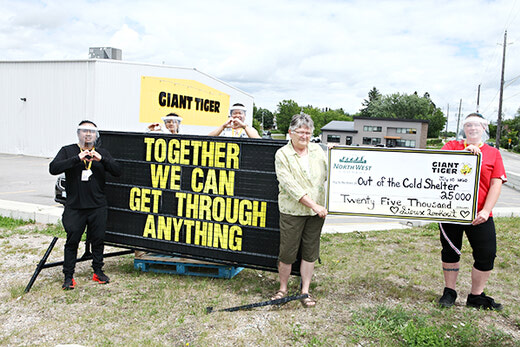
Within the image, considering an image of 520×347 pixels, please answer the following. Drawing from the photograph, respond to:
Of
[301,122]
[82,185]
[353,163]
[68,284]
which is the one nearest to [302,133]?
[301,122]

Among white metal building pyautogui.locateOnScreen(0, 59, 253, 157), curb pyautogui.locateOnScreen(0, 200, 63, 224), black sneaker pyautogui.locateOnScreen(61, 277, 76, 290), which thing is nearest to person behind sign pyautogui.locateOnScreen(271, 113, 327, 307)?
black sneaker pyautogui.locateOnScreen(61, 277, 76, 290)

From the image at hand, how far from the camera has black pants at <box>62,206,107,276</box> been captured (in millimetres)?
4547

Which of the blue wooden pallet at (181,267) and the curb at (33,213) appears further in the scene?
the curb at (33,213)

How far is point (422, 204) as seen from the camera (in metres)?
4.18

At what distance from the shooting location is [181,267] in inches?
203

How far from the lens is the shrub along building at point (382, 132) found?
74188mm

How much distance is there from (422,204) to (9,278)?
5.05 meters

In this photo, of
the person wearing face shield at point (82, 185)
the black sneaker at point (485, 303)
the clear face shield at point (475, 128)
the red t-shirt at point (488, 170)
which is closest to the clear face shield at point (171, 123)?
the person wearing face shield at point (82, 185)

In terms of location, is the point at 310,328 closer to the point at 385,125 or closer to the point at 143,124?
the point at 143,124

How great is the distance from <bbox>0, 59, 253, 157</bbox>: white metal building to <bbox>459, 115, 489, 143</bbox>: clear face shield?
21.1 metres

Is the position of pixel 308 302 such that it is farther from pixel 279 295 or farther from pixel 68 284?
pixel 68 284

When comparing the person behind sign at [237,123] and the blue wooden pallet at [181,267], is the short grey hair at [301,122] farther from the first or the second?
the blue wooden pallet at [181,267]

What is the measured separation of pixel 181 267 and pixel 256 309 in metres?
1.39

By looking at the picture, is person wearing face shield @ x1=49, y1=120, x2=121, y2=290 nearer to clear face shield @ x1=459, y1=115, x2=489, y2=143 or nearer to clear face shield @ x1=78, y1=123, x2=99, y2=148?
clear face shield @ x1=78, y1=123, x2=99, y2=148
